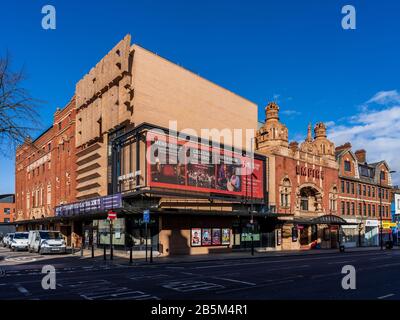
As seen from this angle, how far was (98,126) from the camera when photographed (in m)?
44.9

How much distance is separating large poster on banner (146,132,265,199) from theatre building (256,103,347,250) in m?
3.85

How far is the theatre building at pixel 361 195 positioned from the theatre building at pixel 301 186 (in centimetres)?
304

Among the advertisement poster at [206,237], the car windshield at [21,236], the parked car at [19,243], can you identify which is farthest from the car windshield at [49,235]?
the advertisement poster at [206,237]

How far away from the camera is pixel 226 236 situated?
40750mm

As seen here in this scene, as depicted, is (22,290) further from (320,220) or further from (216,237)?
(320,220)

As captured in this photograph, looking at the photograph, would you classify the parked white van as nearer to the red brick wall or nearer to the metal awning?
the metal awning

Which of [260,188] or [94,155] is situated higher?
[94,155]

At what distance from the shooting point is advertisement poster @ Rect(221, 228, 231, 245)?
40.4 metres

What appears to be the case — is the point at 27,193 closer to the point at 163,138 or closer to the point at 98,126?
the point at 98,126

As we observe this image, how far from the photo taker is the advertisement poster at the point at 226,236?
40384 millimetres

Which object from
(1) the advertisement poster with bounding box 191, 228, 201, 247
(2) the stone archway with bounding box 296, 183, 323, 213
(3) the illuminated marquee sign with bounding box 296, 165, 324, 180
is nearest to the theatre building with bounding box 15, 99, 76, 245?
(1) the advertisement poster with bounding box 191, 228, 201, 247

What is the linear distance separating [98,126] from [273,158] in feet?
68.8

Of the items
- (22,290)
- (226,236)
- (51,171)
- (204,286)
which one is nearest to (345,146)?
(226,236)
